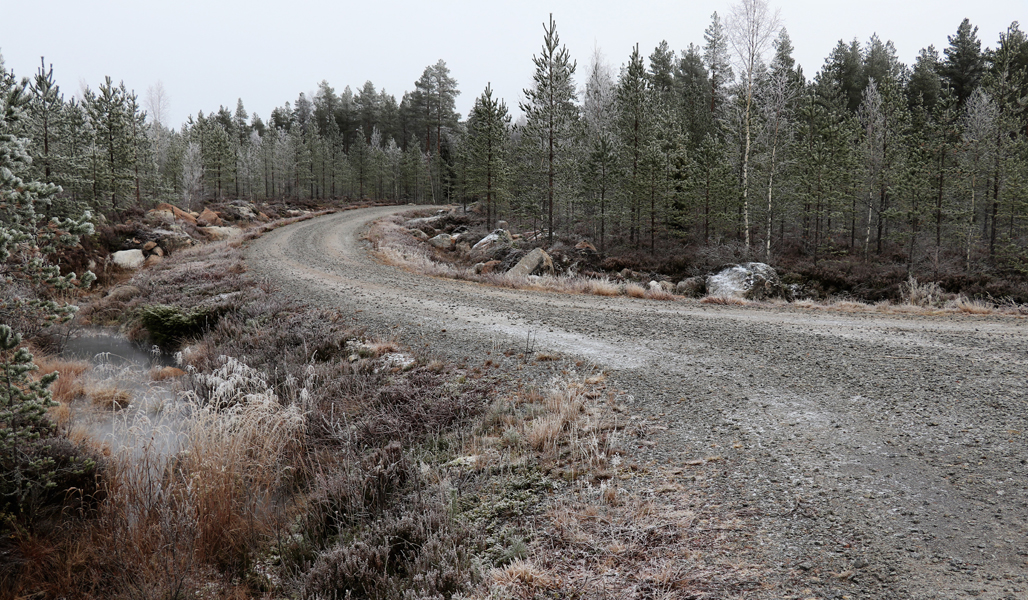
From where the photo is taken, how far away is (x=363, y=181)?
69.4 meters

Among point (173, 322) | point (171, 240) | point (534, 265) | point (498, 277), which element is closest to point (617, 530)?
point (173, 322)

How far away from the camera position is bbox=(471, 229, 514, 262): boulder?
24.8m

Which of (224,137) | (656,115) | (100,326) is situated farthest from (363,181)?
(100,326)

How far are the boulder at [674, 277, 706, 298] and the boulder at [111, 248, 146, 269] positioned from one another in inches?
885

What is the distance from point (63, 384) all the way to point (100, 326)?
21.9 feet

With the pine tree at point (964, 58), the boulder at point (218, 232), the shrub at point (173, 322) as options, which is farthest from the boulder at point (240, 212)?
the pine tree at point (964, 58)

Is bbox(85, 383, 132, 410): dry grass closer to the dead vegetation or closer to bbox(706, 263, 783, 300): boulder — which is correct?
the dead vegetation

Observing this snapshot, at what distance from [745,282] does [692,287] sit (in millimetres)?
1897

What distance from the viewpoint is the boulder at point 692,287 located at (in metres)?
18.8

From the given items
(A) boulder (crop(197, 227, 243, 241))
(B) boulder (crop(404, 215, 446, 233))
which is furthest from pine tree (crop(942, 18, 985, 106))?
(A) boulder (crop(197, 227, 243, 241))

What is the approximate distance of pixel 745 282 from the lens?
1786 centimetres

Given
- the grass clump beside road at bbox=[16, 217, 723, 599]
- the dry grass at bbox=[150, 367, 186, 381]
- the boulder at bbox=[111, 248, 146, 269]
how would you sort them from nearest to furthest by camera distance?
1. the grass clump beside road at bbox=[16, 217, 723, 599]
2. the dry grass at bbox=[150, 367, 186, 381]
3. the boulder at bbox=[111, 248, 146, 269]

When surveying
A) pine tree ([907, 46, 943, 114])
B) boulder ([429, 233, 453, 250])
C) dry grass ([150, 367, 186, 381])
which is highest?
pine tree ([907, 46, 943, 114])

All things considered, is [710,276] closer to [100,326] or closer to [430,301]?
[430,301]
